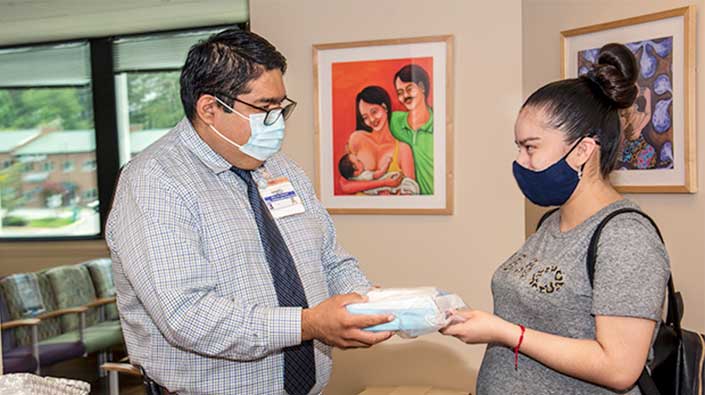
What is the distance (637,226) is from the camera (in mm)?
1702

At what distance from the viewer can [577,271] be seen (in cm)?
176

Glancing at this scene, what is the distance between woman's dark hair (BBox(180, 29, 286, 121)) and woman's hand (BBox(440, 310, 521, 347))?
2.74ft

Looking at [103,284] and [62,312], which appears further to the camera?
[103,284]

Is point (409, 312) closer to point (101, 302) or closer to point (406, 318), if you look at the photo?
point (406, 318)

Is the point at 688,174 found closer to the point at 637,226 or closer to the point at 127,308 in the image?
the point at 637,226

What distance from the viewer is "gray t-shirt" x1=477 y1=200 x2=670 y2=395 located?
1.66 metres

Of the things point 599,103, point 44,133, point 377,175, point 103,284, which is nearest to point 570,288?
point 599,103

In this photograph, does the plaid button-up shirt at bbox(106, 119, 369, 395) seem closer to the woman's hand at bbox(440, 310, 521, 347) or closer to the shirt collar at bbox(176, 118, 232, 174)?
the shirt collar at bbox(176, 118, 232, 174)

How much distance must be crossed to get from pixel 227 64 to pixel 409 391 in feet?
6.61

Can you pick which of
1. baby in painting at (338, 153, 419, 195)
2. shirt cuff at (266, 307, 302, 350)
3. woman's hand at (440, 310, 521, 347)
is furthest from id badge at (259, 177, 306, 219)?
baby in painting at (338, 153, 419, 195)

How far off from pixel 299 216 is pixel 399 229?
4.72 ft

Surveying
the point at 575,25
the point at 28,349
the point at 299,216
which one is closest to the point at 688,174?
the point at 575,25

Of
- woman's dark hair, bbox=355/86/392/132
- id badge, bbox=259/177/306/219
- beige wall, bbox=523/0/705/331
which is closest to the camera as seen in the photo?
id badge, bbox=259/177/306/219

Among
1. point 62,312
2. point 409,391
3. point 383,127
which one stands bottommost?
point 409,391
